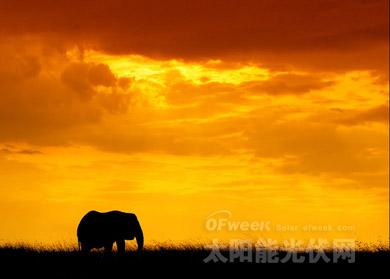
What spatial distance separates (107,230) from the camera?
33.2 metres

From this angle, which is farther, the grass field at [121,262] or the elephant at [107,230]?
the elephant at [107,230]

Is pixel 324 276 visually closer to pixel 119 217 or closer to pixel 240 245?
pixel 240 245

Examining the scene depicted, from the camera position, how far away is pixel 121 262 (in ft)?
80.0

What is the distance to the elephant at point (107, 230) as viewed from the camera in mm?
32406

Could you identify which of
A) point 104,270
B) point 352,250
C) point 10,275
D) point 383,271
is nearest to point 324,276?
point 383,271

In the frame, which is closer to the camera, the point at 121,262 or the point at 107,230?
the point at 121,262

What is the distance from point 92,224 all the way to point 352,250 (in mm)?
11252

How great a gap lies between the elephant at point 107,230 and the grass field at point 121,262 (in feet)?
15.7

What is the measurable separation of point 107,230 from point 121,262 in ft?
29.2

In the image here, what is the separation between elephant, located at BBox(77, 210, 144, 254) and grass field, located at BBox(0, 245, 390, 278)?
4780 mm

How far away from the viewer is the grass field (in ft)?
74.9

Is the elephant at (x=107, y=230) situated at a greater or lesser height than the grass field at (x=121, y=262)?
greater

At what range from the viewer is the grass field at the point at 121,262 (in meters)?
22.8

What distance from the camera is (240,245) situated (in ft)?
90.7
